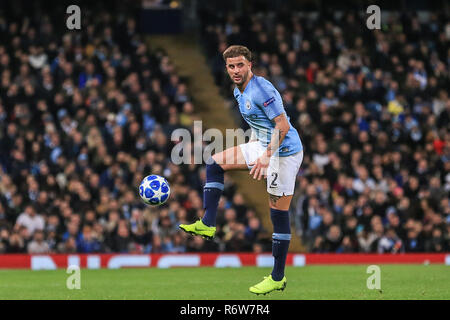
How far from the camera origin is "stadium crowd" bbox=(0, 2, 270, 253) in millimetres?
18969

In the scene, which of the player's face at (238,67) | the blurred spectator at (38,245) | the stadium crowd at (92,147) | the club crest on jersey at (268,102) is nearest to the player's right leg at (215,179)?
the club crest on jersey at (268,102)

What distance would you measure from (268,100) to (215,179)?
1235 millimetres

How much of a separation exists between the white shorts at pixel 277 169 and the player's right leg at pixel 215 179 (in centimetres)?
11

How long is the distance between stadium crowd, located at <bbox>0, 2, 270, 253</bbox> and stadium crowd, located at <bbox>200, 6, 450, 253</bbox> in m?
1.71

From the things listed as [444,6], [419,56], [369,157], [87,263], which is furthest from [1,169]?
[444,6]

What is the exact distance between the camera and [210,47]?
24781 millimetres

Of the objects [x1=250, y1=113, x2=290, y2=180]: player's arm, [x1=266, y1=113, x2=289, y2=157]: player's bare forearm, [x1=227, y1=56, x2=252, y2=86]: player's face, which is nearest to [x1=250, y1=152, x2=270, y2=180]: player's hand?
[x1=250, y1=113, x2=290, y2=180]: player's arm

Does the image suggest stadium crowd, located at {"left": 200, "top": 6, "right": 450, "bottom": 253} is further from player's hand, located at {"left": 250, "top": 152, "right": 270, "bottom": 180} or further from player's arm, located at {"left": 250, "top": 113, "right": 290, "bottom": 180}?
player's hand, located at {"left": 250, "top": 152, "right": 270, "bottom": 180}

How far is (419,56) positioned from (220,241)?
8756mm

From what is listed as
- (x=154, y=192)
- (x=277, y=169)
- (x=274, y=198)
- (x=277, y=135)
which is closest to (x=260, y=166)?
(x=277, y=135)

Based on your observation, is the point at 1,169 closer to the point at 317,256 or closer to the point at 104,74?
the point at 104,74

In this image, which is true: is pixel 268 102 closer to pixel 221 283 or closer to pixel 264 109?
pixel 264 109

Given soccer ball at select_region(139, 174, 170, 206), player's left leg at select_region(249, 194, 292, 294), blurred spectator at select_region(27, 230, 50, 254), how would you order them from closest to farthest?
player's left leg at select_region(249, 194, 292, 294) → soccer ball at select_region(139, 174, 170, 206) → blurred spectator at select_region(27, 230, 50, 254)

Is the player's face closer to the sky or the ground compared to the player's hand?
closer to the sky
